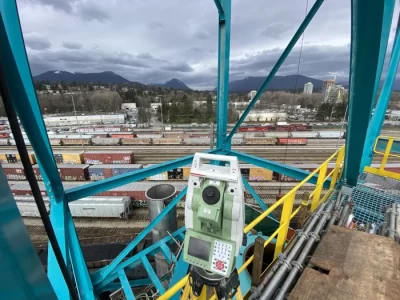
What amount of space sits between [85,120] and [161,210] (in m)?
64.3

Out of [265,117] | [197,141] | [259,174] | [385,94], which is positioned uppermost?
[385,94]

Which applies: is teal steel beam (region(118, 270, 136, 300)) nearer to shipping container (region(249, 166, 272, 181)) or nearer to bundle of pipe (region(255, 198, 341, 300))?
bundle of pipe (region(255, 198, 341, 300))

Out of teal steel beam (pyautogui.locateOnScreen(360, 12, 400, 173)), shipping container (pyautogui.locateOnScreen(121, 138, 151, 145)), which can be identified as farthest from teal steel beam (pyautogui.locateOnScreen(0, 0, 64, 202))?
shipping container (pyautogui.locateOnScreen(121, 138, 151, 145))

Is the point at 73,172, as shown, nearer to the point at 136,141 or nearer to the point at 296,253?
the point at 136,141

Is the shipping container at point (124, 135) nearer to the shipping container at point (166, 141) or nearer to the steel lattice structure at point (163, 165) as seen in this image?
the shipping container at point (166, 141)

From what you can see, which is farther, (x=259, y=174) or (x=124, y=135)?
(x=124, y=135)

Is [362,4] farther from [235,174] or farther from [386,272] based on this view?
[386,272]

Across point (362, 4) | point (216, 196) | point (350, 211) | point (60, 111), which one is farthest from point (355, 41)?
point (60, 111)

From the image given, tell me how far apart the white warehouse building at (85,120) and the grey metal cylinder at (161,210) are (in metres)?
57.9

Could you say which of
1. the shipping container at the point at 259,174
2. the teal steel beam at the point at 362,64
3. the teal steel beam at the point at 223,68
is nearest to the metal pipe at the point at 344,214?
the teal steel beam at the point at 362,64

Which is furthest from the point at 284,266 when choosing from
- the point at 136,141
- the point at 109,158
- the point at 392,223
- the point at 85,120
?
the point at 85,120

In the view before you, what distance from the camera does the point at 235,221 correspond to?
187 centimetres

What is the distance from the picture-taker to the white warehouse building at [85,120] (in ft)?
180

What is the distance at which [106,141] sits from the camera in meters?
37.1
